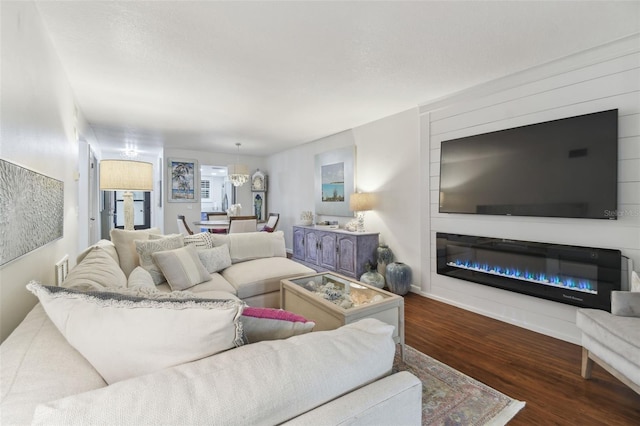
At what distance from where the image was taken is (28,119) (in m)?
1.67

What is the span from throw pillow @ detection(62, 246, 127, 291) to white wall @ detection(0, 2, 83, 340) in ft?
0.76

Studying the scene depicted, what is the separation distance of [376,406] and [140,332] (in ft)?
2.24

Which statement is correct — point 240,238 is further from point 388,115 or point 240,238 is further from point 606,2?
point 606,2

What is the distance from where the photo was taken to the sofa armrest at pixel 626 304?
193 centimetres

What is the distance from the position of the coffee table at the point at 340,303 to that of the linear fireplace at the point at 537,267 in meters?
1.45

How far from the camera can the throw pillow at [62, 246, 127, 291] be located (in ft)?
4.43

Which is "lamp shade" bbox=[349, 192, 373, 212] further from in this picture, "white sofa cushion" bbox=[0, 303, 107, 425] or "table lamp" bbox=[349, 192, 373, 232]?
"white sofa cushion" bbox=[0, 303, 107, 425]

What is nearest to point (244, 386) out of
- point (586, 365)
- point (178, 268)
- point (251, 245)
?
point (178, 268)

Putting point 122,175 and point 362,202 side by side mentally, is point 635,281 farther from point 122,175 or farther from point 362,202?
point 122,175

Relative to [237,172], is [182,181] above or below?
below

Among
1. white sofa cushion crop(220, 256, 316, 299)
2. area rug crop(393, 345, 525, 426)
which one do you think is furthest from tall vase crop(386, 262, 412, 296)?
area rug crop(393, 345, 525, 426)

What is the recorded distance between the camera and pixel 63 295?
0.89 meters

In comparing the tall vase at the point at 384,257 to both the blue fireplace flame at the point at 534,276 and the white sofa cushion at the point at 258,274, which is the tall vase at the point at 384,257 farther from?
the white sofa cushion at the point at 258,274

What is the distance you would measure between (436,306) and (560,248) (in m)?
1.41
